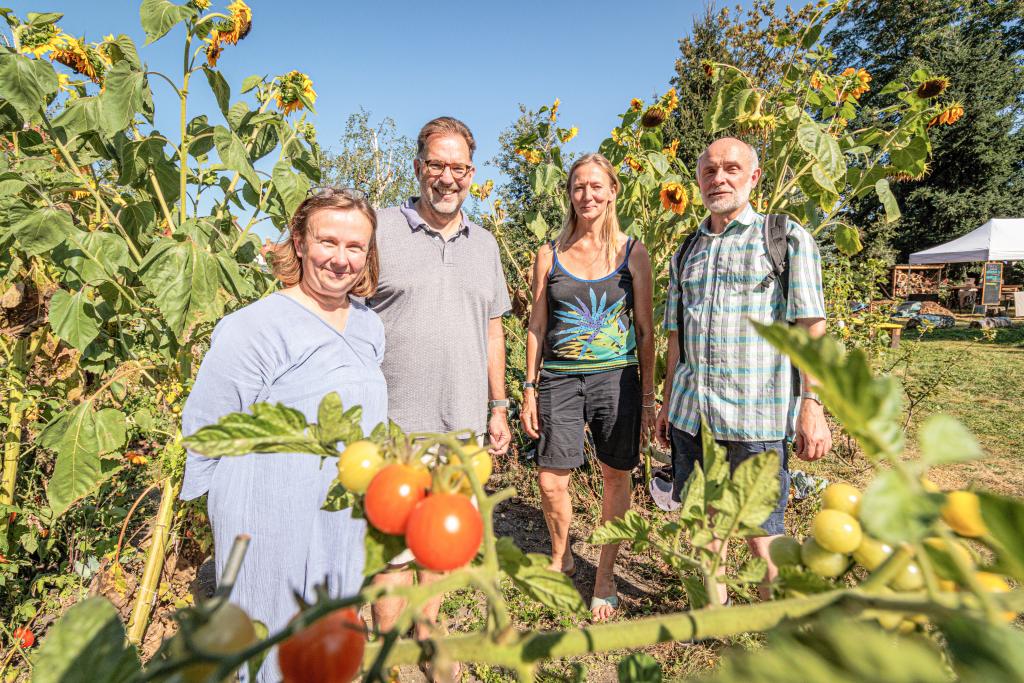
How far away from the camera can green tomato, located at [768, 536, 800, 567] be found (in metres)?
0.42

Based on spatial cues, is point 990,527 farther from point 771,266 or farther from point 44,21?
point 44,21

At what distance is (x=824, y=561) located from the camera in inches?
15.3

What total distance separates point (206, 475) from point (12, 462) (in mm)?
1289

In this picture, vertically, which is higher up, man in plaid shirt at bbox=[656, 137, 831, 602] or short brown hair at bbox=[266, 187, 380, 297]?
short brown hair at bbox=[266, 187, 380, 297]

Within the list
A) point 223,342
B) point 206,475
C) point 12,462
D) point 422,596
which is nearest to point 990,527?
point 422,596

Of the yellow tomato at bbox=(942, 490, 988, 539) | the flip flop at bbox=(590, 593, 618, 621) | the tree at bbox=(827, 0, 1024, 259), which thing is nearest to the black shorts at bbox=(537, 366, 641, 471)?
the flip flop at bbox=(590, 593, 618, 621)

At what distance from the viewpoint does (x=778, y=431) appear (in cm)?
188

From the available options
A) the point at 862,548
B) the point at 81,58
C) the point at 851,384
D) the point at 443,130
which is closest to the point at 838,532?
the point at 862,548

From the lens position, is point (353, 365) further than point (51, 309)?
No

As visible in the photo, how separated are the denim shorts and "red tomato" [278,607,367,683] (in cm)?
156

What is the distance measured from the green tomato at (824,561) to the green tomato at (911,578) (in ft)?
0.15

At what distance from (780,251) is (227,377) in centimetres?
169

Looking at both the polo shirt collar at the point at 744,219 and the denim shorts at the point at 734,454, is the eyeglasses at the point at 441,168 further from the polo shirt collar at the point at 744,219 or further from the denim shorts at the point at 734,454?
the denim shorts at the point at 734,454

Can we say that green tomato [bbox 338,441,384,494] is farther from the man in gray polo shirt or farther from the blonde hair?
the blonde hair
